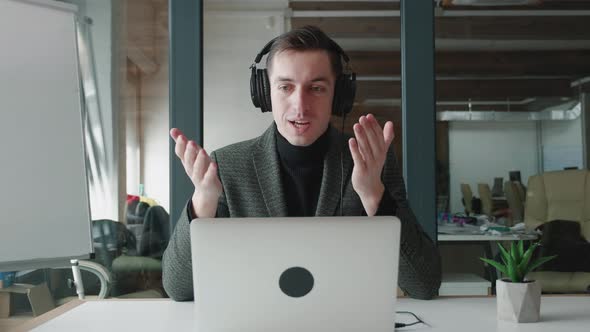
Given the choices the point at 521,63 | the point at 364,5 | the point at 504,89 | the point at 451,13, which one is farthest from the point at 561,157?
the point at 364,5

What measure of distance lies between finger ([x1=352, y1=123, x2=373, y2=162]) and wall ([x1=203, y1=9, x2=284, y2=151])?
3.86ft

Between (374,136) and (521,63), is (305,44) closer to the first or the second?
(374,136)

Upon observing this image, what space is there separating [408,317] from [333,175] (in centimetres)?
44

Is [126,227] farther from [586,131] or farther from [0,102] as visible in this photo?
[586,131]

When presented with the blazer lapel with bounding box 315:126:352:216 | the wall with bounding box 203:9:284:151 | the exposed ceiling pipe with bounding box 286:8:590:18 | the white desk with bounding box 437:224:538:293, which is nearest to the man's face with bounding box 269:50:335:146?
the blazer lapel with bounding box 315:126:352:216

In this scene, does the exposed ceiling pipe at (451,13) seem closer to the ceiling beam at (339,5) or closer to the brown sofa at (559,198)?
the ceiling beam at (339,5)

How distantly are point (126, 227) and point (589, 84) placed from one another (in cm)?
372

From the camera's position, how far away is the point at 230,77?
8.13 feet

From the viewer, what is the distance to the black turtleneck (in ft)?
5.38

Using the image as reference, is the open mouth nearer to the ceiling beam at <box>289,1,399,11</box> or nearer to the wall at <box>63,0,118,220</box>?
the ceiling beam at <box>289,1,399,11</box>

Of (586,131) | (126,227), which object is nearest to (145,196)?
(126,227)

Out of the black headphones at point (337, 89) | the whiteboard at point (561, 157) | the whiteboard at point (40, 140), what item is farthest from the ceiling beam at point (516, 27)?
the whiteboard at point (40, 140)

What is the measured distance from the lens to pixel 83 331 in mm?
1255

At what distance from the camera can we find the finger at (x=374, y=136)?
1174mm
